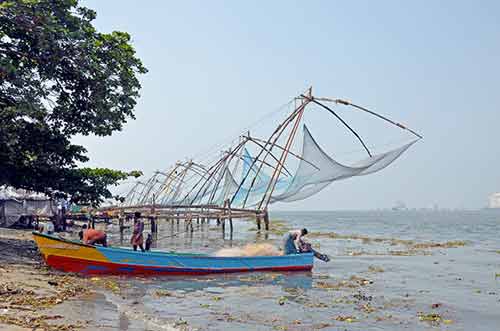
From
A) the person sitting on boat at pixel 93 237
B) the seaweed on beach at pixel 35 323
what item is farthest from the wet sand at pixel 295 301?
the person sitting on boat at pixel 93 237

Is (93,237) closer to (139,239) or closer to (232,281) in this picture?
(139,239)

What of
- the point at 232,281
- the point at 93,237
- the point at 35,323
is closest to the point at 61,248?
the point at 93,237

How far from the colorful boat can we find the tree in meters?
2.69

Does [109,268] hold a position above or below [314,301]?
above

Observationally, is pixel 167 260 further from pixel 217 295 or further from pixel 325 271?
pixel 325 271

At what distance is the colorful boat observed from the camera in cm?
1112

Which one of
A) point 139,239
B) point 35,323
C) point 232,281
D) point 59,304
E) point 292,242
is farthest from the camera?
point 292,242

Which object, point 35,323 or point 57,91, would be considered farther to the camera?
point 57,91

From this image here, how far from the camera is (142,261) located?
1193 cm

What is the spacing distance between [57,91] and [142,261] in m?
4.88

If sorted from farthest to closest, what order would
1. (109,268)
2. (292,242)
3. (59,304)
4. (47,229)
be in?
(47,229) → (292,242) → (109,268) → (59,304)

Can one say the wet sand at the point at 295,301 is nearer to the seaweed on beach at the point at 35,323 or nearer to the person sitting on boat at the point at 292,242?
the seaweed on beach at the point at 35,323

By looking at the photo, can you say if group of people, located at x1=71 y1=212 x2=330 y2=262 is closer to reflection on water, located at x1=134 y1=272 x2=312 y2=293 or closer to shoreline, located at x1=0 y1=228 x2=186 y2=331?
reflection on water, located at x1=134 y1=272 x2=312 y2=293

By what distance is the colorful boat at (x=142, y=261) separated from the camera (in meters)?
11.1
